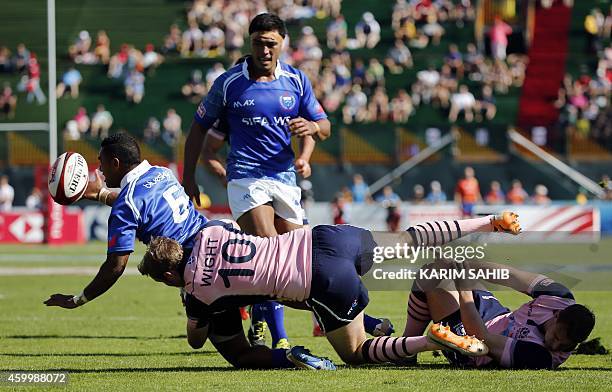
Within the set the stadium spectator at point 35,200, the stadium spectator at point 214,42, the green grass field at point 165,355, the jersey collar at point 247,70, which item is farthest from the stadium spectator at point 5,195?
the jersey collar at point 247,70

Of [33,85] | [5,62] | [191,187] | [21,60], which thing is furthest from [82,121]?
[191,187]

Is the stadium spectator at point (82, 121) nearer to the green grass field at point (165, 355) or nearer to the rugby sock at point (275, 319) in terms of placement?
the green grass field at point (165, 355)

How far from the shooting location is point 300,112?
10.2m

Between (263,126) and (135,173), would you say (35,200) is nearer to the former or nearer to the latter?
(263,126)

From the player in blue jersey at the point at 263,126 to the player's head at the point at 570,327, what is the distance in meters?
2.66

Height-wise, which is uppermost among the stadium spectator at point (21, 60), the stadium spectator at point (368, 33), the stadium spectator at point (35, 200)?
the stadium spectator at point (368, 33)

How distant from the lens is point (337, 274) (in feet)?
25.7

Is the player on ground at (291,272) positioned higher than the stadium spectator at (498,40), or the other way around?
the stadium spectator at (498,40)

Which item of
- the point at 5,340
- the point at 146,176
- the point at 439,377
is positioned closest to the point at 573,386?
the point at 439,377

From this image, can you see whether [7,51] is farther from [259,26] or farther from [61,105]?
[259,26]

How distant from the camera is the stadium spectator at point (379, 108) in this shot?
35.6 meters

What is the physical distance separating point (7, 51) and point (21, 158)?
24.2 ft

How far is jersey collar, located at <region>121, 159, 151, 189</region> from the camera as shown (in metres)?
8.42

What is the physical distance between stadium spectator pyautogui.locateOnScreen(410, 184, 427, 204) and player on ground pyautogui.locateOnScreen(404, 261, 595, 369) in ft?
75.8
